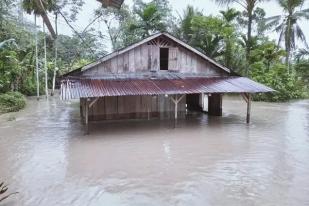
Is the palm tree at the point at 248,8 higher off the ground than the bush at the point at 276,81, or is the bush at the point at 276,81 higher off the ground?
the palm tree at the point at 248,8

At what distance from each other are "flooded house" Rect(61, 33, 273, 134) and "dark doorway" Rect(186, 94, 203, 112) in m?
2.84

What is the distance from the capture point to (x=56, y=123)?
50.5 ft

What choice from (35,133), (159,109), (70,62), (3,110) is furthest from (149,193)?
(70,62)

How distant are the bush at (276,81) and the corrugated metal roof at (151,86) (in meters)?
10.2

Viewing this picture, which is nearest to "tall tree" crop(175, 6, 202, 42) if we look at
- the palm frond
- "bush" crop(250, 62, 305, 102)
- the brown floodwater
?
"bush" crop(250, 62, 305, 102)

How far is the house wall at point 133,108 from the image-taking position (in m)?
14.6

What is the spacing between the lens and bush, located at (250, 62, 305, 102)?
2397 cm

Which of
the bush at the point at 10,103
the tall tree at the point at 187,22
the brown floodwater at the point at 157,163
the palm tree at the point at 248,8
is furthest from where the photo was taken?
the tall tree at the point at 187,22

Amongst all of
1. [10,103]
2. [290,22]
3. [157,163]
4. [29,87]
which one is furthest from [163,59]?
[29,87]

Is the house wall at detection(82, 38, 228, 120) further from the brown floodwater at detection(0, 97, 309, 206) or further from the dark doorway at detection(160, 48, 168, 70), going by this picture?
the brown floodwater at detection(0, 97, 309, 206)

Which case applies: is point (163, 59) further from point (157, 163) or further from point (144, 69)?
point (157, 163)

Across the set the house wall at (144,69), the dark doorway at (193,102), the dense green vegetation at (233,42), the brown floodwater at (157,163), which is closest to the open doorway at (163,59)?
the house wall at (144,69)

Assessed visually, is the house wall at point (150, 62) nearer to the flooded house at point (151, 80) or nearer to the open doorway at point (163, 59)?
the flooded house at point (151, 80)

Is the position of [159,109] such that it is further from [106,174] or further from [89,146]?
[106,174]
